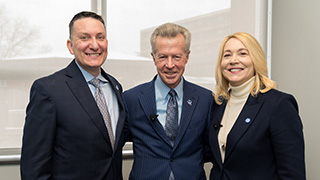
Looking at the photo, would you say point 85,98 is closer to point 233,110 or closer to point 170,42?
point 170,42

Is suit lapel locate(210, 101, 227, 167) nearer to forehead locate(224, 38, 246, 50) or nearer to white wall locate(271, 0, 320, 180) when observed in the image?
forehead locate(224, 38, 246, 50)

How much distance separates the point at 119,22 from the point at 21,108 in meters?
1.24

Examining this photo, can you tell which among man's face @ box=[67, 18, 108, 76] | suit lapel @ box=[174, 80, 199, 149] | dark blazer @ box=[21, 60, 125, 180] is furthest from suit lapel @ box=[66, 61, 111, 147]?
suit lapel @ box=[174, 80, 199, 149]

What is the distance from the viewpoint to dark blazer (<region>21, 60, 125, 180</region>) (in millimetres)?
1478

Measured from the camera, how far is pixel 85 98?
1605 mm

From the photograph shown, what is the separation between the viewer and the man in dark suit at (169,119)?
5.70 ft

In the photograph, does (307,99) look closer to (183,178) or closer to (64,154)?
(183,178)

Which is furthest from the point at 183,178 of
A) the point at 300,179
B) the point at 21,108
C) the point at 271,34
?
the point at 271,34

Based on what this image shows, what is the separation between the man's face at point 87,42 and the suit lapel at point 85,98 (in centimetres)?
10

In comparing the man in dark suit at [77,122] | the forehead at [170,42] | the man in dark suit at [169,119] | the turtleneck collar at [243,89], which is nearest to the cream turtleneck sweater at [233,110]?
the turtleneck collar at [243,89]

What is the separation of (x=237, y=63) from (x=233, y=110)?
297 mm

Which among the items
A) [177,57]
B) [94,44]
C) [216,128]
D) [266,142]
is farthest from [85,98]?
[266,142]

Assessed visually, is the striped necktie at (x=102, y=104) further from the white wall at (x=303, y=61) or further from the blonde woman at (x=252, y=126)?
the white wall at (x=303, y=61)

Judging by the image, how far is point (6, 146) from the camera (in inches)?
101
